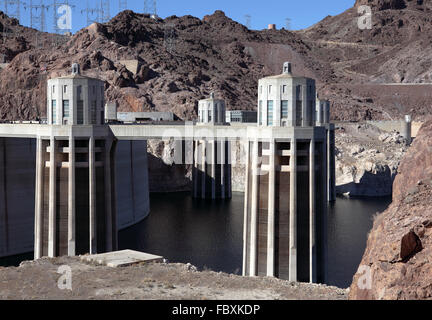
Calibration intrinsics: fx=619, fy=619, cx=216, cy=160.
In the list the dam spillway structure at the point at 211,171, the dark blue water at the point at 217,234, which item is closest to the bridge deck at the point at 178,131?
the dark blue water at the point at 217,234

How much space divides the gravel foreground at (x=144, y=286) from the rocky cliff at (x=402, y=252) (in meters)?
6.95

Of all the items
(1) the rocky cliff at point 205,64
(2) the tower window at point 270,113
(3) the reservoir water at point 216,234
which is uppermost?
(1) the rocky cliff at point 205,64

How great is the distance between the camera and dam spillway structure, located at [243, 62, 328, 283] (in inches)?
1356

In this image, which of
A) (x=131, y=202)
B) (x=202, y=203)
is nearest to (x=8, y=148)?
(x=131, y=202)

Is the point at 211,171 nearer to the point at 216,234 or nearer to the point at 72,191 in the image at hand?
the point at 216,234

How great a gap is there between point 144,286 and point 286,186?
56.4 feet

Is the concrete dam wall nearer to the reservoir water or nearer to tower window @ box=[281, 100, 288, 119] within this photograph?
the reservoir water

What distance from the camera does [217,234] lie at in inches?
2247

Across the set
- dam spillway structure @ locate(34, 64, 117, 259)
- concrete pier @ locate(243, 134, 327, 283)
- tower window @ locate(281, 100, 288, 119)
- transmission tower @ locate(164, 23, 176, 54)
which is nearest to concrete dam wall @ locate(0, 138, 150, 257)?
dam spillway structure @ locate(34, 64, 117, 259)

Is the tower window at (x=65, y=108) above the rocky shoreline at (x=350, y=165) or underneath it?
above

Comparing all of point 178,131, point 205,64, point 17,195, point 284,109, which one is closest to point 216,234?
point 17,195

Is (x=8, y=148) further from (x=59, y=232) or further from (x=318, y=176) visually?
(x=318, y=176)

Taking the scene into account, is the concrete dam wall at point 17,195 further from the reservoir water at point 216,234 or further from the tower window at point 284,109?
the tower window at point 284,109

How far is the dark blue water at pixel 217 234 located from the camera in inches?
1785
